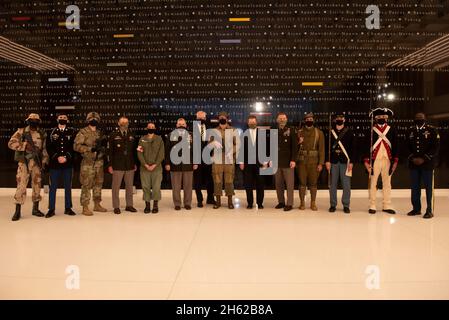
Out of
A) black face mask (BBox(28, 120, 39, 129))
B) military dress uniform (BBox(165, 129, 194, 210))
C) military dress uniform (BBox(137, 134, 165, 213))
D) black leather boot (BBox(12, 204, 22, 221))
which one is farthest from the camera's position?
military dress uniform (BBox(165, 129, 194, 210))

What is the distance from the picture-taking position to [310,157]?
19.6 ft

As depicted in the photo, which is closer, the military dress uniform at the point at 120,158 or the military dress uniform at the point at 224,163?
the military dress uniform at the point at 120,158

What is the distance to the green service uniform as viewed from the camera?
5.88 meters

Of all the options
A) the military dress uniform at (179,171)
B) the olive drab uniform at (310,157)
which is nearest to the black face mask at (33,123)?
the military dress uniform at (179,171)

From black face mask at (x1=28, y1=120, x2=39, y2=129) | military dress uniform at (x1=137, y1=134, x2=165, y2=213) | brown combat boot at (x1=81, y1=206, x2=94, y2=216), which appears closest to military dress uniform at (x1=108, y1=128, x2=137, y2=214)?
military dress uniform at (x1=137, y1=134, x2=165, y2=213)

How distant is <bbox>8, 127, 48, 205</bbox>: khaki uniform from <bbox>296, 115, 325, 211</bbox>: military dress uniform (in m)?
3.67

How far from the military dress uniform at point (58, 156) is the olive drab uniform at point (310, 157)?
3.33 m

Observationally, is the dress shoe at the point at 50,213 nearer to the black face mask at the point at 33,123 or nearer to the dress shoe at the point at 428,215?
the black face mask at the point at 33,123

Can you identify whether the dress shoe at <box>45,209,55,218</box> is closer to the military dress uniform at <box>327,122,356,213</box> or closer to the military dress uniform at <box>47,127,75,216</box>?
the military dress uniform at <box>47,127,75,216</box>

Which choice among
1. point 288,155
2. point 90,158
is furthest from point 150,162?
point 288,155

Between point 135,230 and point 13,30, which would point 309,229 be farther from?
point 13,30

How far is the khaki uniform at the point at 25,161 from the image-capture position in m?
5.40

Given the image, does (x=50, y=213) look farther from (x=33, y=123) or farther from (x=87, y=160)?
(x=33, y=123)

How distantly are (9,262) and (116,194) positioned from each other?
2.43 metres
